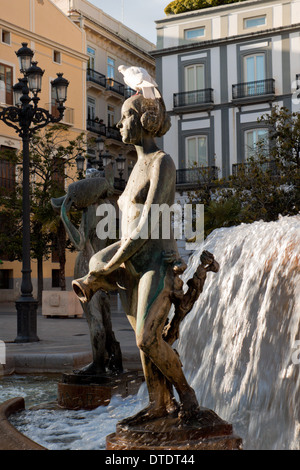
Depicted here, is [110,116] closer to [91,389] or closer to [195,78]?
[195,78]

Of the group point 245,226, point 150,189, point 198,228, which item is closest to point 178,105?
point 198,228

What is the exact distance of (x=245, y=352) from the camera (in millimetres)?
4855

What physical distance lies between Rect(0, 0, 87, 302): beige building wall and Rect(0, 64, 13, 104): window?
109 millimetres

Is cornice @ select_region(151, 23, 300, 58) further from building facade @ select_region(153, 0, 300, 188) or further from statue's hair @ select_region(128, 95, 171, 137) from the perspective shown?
statue's hair @ select_region(128, 95, 171, 137)

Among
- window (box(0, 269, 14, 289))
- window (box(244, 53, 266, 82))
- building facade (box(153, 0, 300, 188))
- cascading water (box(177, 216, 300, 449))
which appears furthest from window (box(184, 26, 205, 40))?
cascading water (box(177, 216, 300, 449))

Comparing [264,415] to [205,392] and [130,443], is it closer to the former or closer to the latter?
[205,392]

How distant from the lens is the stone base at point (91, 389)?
4781 mm

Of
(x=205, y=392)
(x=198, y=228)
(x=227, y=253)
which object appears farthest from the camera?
(x=198, y=228)

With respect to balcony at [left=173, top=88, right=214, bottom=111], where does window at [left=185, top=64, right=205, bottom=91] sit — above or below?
above

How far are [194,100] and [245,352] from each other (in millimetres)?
28902

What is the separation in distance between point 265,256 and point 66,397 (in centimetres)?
183

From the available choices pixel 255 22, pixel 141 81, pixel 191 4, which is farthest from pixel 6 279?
pixel 141 81

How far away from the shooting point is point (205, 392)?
16.4 ft

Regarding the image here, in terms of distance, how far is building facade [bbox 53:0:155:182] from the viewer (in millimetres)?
36719
